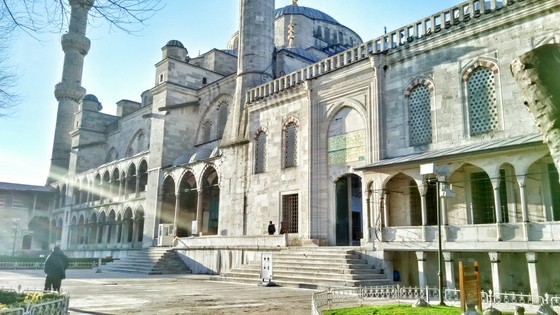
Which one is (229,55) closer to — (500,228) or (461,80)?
(461,80)

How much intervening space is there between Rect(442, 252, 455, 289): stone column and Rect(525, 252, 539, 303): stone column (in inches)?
81.8

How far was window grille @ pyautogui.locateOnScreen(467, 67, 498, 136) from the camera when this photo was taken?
564 inches

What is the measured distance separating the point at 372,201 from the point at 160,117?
61.7 feet

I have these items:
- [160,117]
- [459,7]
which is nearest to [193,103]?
[160,117]

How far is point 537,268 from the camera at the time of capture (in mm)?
12102

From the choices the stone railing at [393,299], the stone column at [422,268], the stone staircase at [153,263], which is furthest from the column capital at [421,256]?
the stone staircase at [153,263]

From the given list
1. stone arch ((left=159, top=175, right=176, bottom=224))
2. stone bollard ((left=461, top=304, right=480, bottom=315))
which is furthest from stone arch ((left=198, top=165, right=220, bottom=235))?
stone bollard ((left=461, top=304, right=480, bottom=315))

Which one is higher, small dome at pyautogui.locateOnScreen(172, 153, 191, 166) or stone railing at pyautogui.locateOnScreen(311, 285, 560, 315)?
small dome at pyautogui.locateOnScreen(172, 153, 191, 166)

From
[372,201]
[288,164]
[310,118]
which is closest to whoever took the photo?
[372,201]

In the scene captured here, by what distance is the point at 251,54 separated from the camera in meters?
24.7

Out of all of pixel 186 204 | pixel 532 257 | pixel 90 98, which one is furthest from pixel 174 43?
pixel 532 257

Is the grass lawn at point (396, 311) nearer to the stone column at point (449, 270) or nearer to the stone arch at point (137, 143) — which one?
the stone column at point (449, 270)

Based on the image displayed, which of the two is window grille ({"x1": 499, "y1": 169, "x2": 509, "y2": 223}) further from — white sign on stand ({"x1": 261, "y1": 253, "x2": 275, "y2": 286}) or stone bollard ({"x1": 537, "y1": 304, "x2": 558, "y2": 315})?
stone bollard ({"x1": 537, "y1": 304, "x2": 558, "y2": 315})

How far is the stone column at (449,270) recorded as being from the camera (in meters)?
12.8
